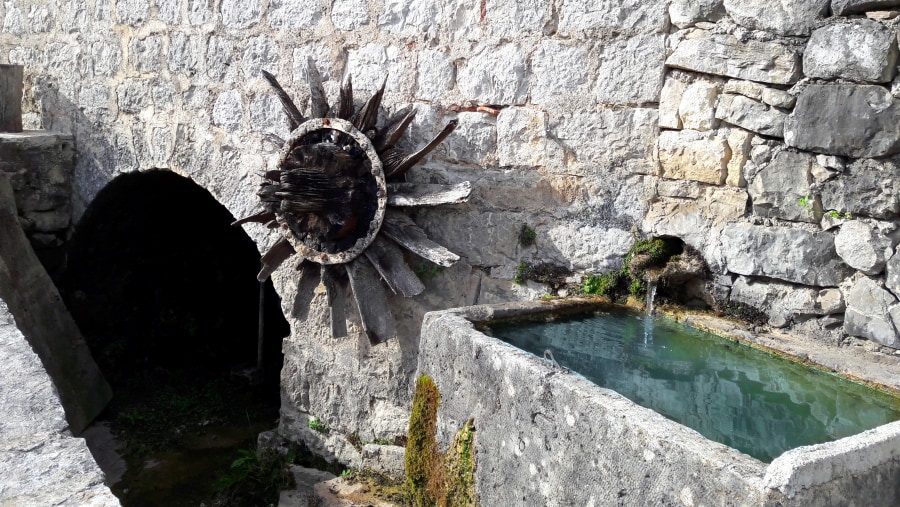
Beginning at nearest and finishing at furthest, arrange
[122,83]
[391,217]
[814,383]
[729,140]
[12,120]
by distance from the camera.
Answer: [814,383] → [729,140] → [391,217] → [122,83] → [12,120]

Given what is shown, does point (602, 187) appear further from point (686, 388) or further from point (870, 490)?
point (870, 490)

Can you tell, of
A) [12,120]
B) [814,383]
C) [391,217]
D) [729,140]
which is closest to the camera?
[814,383]

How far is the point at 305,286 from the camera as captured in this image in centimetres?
345

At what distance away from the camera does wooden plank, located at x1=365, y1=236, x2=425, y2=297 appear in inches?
121

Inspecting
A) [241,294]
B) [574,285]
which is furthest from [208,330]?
[574,285]

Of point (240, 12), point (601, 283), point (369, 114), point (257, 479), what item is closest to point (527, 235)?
point (601, 283)

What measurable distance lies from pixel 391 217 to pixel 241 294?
3.11 m

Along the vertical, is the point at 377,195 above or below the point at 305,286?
above

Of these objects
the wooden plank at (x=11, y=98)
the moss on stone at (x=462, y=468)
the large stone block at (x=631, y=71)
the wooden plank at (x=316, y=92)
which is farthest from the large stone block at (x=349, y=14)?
the wooden plank at (x=11, y=98)

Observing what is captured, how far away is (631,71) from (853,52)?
0.72m

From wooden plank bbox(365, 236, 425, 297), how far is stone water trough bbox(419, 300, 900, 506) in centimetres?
56

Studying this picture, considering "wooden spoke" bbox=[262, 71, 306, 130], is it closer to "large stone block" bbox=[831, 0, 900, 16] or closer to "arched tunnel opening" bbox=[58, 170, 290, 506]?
"arched tunnel opening" bbox=[58, 170, 290, 506]

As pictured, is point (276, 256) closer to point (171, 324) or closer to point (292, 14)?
point (292, 14)

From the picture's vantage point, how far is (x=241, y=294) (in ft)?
19.2
